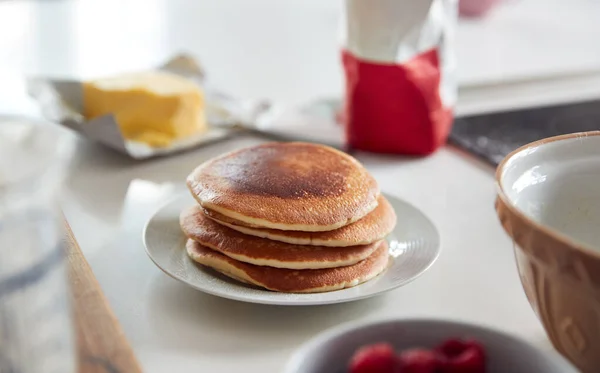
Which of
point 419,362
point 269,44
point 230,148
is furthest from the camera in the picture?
point 269,44

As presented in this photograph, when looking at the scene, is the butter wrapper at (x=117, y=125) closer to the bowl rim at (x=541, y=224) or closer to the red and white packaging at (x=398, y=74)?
the red and white packaging at (x=398, y=74)

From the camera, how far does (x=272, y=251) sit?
2.54 feet

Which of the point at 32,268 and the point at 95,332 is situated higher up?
the point at 32,268

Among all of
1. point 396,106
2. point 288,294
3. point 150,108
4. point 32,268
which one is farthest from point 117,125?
point 32,268

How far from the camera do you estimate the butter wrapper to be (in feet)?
3.86

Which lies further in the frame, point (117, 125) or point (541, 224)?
point (117, 125)

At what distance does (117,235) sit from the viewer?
96cm

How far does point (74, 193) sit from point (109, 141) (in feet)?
0.38

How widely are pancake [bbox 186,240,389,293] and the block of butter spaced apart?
0.46 m

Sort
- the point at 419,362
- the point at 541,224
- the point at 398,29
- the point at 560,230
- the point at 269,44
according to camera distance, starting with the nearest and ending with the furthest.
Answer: the point at 419,362 < the point at 541,224 < the point at 560,230 < the point at 398,29 < the point at 269,44

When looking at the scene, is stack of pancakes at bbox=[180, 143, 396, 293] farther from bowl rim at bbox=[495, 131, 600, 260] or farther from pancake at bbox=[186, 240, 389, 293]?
bowl rim at bbox=[495, 131, 600, 260]

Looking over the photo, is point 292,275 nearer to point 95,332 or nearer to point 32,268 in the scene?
point 95,332

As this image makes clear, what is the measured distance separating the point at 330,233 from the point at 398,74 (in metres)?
0.46

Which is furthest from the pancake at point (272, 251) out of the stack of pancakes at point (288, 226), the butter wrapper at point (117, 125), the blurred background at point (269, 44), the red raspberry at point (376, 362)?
the blurred background at point (269, 44)
